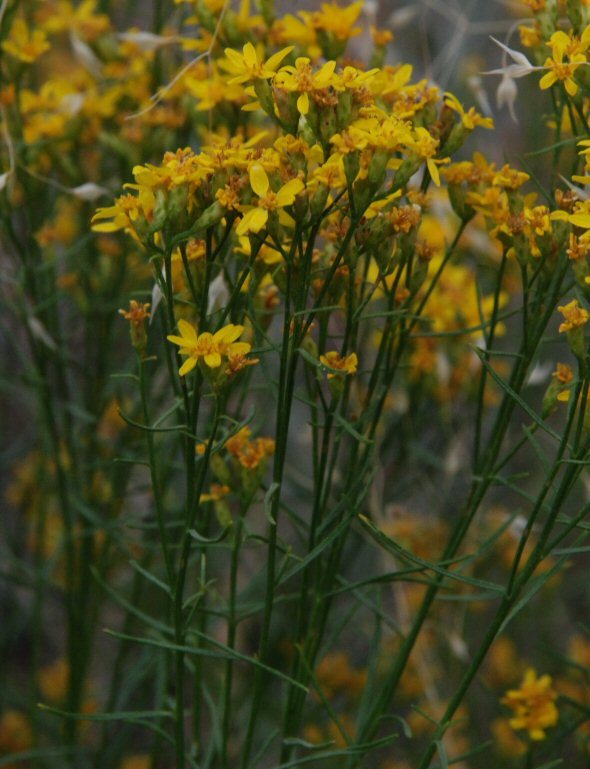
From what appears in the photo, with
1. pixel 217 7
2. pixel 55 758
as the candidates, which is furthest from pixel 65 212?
pixel 55 758

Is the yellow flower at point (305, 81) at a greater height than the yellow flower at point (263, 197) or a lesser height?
greater

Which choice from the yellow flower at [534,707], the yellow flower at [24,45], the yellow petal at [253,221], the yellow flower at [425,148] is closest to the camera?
the yellow petal at [253,221]

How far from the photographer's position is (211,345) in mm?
1173

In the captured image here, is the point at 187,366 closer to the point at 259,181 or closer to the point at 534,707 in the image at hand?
the point at 259,181

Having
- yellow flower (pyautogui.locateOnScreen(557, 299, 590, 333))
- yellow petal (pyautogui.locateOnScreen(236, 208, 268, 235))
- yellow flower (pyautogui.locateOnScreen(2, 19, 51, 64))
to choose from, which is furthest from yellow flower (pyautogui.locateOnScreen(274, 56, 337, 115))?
yellow flower (pyautogui.locateOnScreen(2, 19, 51, 64))

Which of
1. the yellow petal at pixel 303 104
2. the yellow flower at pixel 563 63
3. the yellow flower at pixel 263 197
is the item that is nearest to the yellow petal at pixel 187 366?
the yellow flower at pixel 263 197

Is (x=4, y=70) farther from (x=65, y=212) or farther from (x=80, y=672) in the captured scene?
(x=80, y=672)

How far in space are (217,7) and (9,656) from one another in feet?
7.07

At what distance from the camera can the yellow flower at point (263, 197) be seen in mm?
1124

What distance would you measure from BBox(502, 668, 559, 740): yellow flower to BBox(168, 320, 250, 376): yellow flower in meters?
0.75

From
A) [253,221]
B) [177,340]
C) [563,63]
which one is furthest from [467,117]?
[177,340]

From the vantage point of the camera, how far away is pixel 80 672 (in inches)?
82.9

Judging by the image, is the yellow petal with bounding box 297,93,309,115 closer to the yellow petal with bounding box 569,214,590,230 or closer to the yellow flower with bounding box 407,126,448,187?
the yellow flower with bounding box 407,126,448,187

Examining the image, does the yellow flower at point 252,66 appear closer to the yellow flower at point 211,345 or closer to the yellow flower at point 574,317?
the yellow flower at point 211,345
